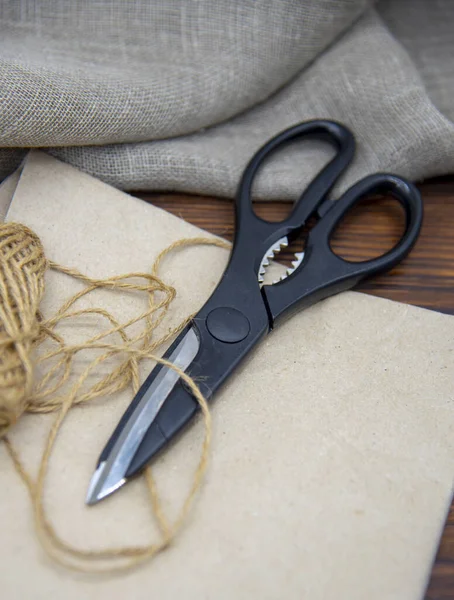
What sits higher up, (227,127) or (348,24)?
(348,24)

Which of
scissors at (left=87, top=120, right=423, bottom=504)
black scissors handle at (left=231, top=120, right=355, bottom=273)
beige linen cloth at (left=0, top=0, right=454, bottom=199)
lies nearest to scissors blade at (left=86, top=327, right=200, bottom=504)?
scissors at (left=87, top=120, right=423, bottom=504)

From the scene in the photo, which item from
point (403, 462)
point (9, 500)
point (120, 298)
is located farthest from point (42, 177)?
point (403, 462)

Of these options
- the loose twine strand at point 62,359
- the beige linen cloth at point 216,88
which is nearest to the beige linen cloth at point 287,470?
the loose twine strand at point 62,359

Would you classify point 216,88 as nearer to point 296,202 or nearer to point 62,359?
point 296,202

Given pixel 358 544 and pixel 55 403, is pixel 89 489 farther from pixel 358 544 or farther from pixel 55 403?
pixel 358 544

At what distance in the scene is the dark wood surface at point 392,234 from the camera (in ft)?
1.84

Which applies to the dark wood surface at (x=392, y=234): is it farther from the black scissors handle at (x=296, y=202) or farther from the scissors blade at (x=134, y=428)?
the scissors blade at (x=134, y=428)

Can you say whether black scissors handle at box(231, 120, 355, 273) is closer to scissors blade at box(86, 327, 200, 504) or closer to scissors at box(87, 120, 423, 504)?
scissors at box(87, 120, 423, 504)

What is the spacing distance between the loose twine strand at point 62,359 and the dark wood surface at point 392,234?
97 mm

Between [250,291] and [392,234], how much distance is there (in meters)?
0.19

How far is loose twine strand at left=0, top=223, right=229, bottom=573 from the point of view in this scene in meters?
0.38

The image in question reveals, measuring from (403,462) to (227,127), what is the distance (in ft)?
1.32

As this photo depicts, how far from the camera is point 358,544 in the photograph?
1.32 ft

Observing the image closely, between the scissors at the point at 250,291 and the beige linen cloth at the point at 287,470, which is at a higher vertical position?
the scissors at the point at 250,291
